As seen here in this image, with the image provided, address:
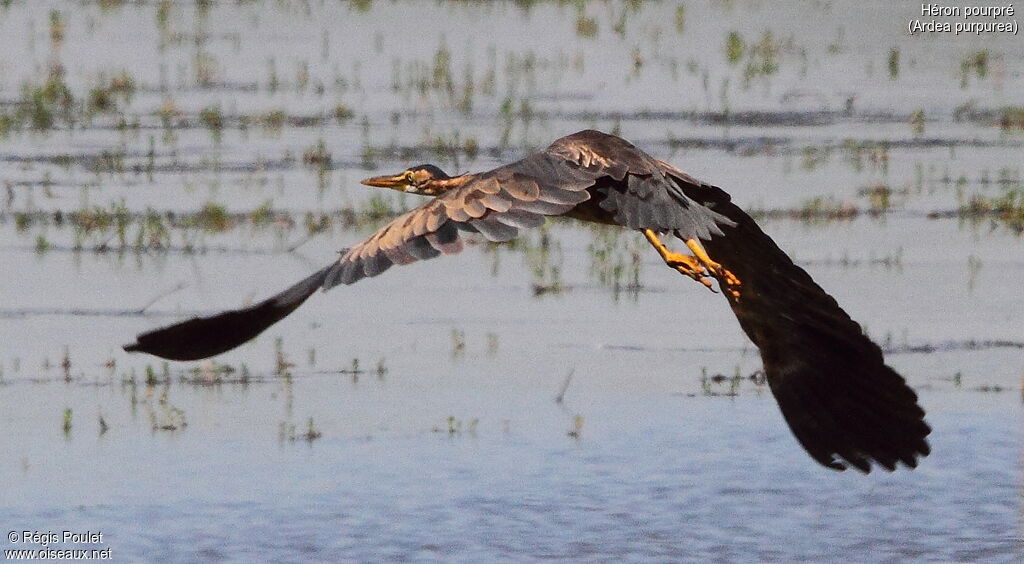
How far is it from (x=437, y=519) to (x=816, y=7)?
18.3 m

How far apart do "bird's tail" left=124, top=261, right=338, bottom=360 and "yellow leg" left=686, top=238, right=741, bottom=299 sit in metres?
1.33

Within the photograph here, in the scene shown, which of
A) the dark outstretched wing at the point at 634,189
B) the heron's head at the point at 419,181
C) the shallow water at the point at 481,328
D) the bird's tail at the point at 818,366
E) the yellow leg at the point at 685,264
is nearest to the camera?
the dark outstretched wing at the point at 634,189

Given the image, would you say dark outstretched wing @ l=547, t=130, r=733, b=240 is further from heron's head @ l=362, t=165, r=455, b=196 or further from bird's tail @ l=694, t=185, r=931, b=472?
heron's head @ l=362, t=165, r=455, b=196

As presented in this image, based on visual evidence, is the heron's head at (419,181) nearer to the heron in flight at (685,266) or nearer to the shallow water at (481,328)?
the heron in flight at (685,266)

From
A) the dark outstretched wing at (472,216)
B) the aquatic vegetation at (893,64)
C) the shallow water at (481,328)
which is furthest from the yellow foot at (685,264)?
the aquatic vegetation at (893,64)

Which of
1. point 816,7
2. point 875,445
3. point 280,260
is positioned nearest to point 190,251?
point 280,260

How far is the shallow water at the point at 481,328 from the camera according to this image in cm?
761

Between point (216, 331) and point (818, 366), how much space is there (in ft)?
6.79

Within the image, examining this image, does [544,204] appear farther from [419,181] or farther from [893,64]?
[893,64]

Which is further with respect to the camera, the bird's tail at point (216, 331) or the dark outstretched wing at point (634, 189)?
the dark outstretched wing at point (634, 189)

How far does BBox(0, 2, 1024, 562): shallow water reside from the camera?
7605 millimetres

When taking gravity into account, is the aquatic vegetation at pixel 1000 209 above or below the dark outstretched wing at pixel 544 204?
below

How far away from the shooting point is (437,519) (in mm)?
7562

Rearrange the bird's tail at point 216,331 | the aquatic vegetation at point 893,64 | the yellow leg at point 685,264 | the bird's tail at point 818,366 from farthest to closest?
the aquatic vegetation at point 893,64 → the bird's tail at point 818,366 → the yellow leg at point 685,264 → the bird's tail at point 216,331
